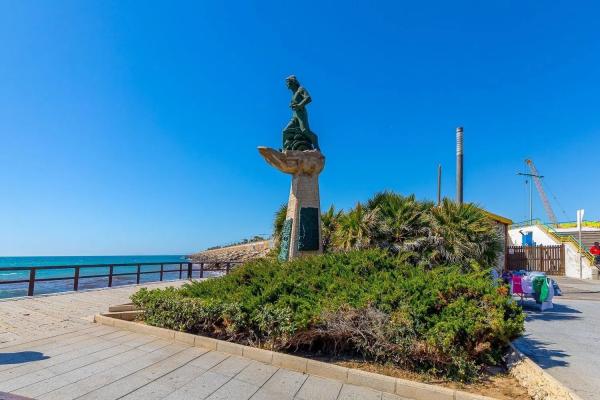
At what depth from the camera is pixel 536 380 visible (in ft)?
11.2

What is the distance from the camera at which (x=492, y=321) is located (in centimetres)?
368

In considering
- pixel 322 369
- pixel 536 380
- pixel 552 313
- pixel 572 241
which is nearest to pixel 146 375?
pixel 322 369

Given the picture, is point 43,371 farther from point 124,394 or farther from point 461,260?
point 461,260

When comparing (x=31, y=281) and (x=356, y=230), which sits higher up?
(x=356, y=230)

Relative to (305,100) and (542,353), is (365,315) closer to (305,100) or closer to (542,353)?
(542,353)

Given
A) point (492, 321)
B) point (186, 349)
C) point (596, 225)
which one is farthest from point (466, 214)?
point (596, 225)

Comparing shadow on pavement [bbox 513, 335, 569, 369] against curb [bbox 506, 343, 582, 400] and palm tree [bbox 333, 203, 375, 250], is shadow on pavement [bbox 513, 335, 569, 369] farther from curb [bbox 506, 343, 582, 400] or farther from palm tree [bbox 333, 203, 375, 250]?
palm tree [bbox 333, 203, 375, 250]

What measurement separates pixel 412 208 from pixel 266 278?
5.17 metres

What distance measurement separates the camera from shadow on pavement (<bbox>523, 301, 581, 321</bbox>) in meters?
7.99

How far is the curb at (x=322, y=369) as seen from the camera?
3.33 meters

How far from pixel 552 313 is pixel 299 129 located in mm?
8063

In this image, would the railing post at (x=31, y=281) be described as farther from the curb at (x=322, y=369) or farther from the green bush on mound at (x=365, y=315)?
the curb at (x=322, y=369)

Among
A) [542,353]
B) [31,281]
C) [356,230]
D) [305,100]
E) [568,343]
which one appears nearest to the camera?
[542,353]

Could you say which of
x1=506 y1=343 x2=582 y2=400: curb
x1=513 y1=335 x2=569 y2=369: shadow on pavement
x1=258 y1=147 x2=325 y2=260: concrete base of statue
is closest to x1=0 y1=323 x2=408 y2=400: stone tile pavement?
x1=506 y1=343 x2=582 y2=400: curb
